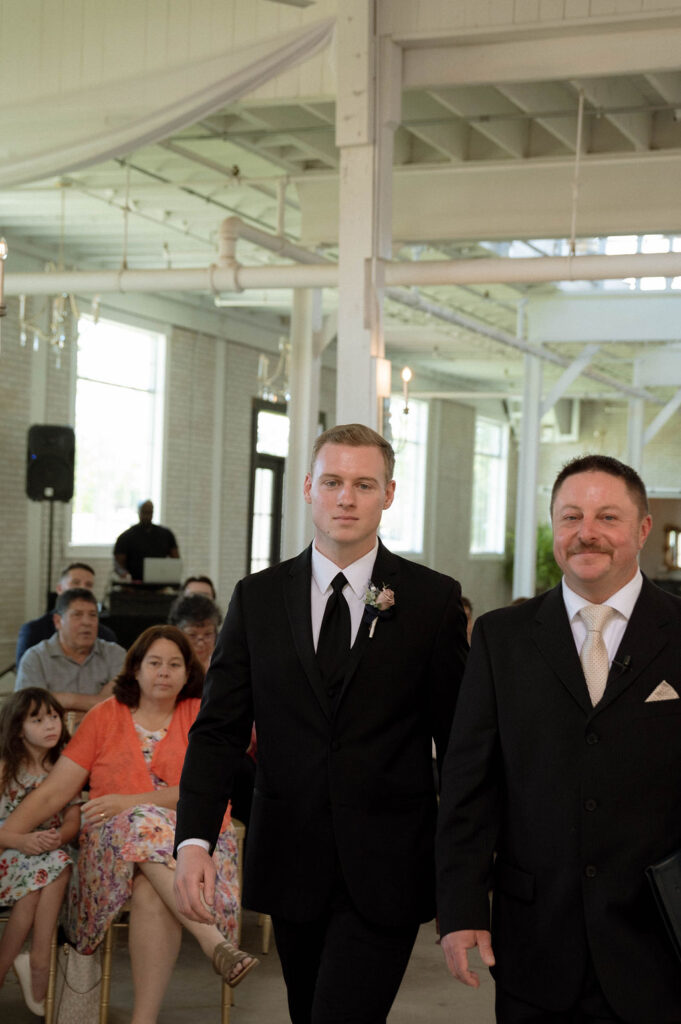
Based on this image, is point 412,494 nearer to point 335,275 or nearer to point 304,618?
point 335,275

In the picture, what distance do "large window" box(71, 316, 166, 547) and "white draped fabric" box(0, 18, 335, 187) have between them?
815cm

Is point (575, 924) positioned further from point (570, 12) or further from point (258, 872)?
point (570, 12)

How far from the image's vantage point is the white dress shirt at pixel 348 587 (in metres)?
Answer: 2.72

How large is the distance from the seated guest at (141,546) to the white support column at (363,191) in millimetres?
5962

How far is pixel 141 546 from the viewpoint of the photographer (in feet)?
40.5

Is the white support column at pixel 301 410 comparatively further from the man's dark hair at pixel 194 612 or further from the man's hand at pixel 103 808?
the man's hand at pixel 103 808

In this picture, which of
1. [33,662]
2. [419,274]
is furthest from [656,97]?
[33,662]

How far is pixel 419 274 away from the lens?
714 cm

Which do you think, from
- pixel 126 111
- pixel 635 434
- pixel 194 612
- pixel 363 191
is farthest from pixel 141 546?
pixel 635 434

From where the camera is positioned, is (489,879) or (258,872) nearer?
(489,879)

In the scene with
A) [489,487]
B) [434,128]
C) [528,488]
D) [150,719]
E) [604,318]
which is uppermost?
[434,128]

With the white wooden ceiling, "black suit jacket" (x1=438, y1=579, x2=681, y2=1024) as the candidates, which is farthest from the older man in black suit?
the white wooden ceiling

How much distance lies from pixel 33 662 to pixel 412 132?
495 centimetres

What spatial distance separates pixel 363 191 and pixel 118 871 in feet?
11.7
